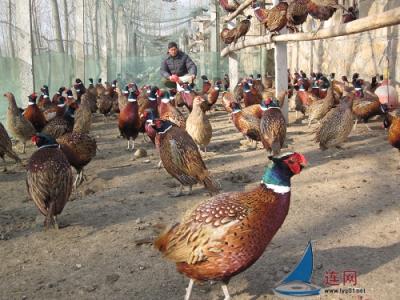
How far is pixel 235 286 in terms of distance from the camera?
3121mm

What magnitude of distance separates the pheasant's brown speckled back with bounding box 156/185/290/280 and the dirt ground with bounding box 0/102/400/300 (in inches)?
19.6

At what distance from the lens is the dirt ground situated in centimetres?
317

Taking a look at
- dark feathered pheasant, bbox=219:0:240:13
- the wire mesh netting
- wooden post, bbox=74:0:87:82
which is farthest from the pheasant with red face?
wooden post, bbox=74:0:87:82

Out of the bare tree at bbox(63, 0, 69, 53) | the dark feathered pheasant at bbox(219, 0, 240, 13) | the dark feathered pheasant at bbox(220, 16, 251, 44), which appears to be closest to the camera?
the dark feathered pheasant at bbox(220, 16, 251, 44)

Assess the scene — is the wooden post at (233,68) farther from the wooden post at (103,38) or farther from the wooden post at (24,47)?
the wooden post at (24,47)

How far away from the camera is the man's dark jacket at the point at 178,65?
32.3 ft

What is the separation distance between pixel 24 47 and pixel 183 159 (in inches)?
300

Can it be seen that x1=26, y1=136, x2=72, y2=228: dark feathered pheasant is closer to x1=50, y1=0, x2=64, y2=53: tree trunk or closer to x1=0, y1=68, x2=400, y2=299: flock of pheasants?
x1=0, y1=68, x2=400, y2=299: flock of pheasants

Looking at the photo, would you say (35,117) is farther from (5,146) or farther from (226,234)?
(226,234)

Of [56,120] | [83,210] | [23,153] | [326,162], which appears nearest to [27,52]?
[23,153]

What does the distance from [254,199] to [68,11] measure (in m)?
14.5

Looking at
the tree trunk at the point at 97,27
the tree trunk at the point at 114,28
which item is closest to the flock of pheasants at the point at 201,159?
the tree trunk at the point at 97,27

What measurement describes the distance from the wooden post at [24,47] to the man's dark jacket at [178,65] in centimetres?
364

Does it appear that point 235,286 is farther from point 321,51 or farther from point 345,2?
point 321,51
